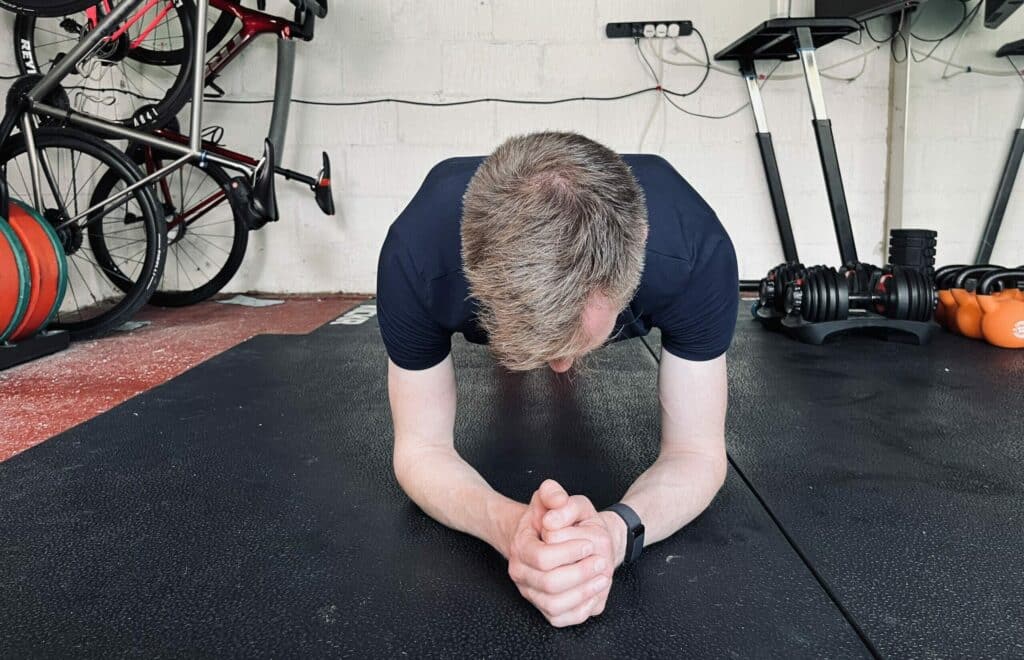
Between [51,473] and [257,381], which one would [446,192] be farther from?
[257,381]

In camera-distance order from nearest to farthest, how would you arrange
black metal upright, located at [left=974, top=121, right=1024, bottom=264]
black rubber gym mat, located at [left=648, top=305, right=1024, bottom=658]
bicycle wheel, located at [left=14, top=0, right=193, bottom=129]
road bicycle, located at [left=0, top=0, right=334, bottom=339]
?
black rubber gym mat, located at [left=648, top=305, right=1024, bottom=658]
road bicycle, located at [left=0, top=0, right=334, bottom=339]
bicycle wheel, located at [left=14, top=0, right=193, bottom=129]
black metal upright, located at [left=974, top=121, right=1024, bottom=264]

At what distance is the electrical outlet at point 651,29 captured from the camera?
365cm

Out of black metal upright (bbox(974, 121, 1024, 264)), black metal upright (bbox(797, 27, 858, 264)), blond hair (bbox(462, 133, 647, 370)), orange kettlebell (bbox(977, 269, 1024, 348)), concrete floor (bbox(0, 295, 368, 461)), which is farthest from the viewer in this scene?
black metal upright (bbox(974, 121, 1024, 264))

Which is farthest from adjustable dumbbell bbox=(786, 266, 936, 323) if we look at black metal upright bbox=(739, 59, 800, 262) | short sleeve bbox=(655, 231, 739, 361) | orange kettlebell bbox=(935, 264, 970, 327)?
short sleeve bbox=(655, 231, 739, 361)

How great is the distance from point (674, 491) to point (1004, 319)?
71.8 inches

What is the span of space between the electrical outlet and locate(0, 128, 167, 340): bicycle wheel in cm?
233

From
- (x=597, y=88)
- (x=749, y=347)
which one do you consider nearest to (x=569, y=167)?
(x=749, y=347)

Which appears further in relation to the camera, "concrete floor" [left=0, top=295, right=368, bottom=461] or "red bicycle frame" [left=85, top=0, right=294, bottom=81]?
"red bicycle frame" [left=85, top=0, right=294, bottom=81]

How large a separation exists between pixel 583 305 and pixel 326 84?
3367mm

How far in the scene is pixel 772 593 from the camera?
926 millimetres

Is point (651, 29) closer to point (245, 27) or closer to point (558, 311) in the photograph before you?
point (245, 27)

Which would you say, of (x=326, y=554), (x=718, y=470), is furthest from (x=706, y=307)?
(x=326, y=554)

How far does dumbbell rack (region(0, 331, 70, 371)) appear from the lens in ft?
7.45

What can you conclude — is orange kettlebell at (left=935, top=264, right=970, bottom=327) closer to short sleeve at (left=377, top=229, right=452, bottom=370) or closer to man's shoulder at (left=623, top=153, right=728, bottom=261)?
man's shoulder at (left=623, top=153, right=728, bottom=261)
